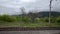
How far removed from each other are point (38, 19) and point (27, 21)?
133cm

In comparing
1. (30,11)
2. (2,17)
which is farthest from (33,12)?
(2,17)

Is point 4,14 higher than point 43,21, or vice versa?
point 4,14

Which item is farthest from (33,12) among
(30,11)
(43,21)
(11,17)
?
(11,17)

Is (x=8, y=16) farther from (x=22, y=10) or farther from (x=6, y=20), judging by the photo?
(x=22, y=10)

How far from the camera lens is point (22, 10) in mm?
14906

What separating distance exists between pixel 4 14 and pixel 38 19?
12.6 ft

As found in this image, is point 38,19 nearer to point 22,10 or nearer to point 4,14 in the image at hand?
point 22,10

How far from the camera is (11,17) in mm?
14195

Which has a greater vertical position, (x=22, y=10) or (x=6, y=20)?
(x=22, y=10)

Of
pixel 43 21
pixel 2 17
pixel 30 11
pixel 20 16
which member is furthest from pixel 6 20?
pixel 43 21

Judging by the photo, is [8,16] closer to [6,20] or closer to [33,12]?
[6,20]

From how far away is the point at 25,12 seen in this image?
590 inches


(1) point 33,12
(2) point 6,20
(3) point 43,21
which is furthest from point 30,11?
(2) point 6,20

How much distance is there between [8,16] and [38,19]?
133 inches
